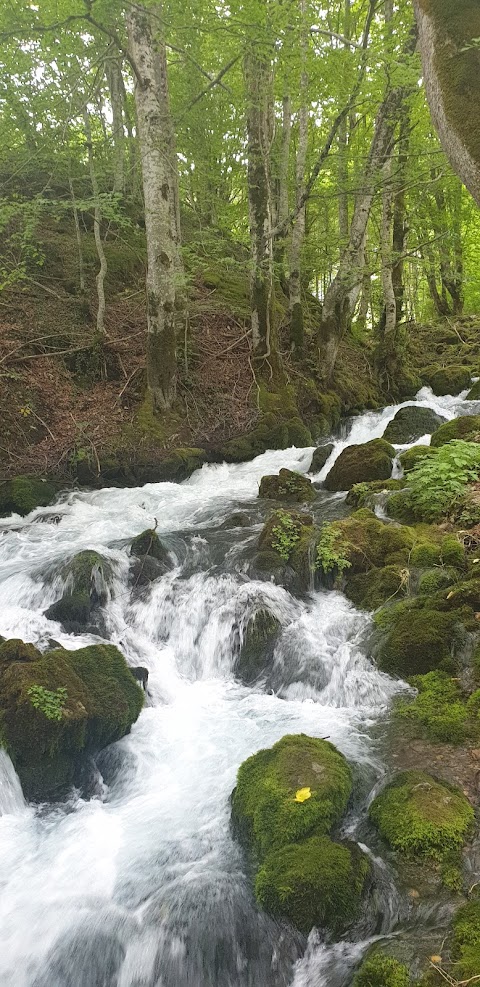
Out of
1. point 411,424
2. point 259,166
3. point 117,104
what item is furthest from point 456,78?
point 117,104

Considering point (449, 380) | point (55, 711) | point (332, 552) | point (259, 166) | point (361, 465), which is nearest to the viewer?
point (55, 711)

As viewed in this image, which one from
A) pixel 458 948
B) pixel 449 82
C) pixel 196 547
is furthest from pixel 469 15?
pixel 196 547

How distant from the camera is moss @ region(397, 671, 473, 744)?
188 inches

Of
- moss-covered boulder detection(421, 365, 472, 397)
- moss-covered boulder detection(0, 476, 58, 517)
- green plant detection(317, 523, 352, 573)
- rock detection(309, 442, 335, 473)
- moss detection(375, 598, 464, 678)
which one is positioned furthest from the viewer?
moss-covered boulder detection(421, 365, 472, 397)

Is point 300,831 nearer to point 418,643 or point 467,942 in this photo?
point 467,942

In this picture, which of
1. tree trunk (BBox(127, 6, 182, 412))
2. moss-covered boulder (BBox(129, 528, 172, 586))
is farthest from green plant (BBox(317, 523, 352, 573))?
tree trunk (BBox(127, 6, 182, 412))

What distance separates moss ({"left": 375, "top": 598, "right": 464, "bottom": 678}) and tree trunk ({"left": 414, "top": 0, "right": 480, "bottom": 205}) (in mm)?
4116

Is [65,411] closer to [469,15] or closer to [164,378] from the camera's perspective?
[164,378]

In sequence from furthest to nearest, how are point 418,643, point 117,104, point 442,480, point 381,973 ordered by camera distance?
1. point 117,104
2. point 442,480
3. point 418,643
4. point 381,973

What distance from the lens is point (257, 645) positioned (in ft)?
21.3

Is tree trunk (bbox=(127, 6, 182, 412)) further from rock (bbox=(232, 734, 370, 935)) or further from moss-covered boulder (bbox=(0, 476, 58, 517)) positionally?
rock (bbox=(232, 734, 370, 935))

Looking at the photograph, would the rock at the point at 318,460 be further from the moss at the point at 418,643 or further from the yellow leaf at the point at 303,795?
the yellow leaf at the point at 303,795

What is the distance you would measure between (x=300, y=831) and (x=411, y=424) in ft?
33.6

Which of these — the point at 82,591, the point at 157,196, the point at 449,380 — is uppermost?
the point at 157,196
